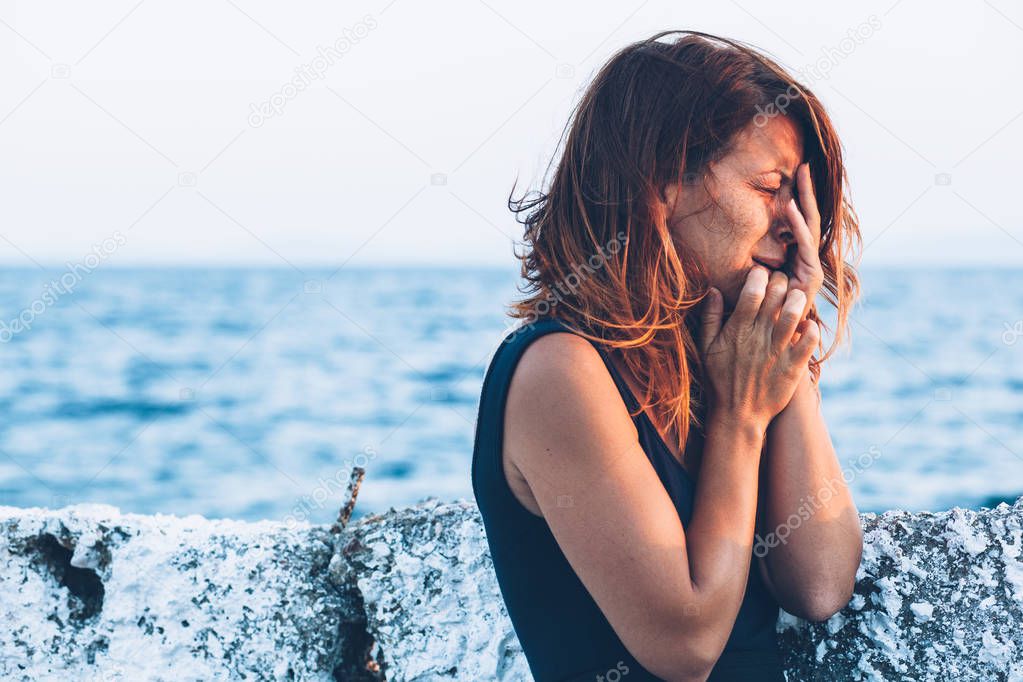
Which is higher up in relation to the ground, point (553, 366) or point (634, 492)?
point (553, 366)

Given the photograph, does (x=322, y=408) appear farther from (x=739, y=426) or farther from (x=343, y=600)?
(x=739, y=426)

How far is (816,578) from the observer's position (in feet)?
5.98

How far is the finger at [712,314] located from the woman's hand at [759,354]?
2cm

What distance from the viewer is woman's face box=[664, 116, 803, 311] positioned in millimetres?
1812

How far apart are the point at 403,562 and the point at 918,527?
1067 mm

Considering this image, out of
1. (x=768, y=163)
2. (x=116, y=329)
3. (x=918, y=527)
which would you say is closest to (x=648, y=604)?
(x=918, y=527)

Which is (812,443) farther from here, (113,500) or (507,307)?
(113,500)

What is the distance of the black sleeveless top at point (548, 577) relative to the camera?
5.57 feet

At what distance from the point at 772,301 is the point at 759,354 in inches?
→ 4.3

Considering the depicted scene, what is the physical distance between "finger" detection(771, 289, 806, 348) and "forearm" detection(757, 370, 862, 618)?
211 mm

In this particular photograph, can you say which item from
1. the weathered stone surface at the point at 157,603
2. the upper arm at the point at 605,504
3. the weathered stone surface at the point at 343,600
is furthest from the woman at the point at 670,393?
the weathered stone surface at the point at 157,603

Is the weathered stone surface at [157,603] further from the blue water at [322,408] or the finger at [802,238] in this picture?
the finger at [802,238]

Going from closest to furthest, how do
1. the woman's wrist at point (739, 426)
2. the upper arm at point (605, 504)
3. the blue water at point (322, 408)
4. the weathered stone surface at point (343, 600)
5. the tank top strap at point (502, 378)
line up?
the upper arm at point (605, 504) < the tank top strap at point (502, 378) < the woman's wrist at point (739, 426) < the weathered stone surface at point (343, 600) < the blue water at point (322, 408)

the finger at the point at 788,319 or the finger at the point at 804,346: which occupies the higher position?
the finger at the point at 788,319
